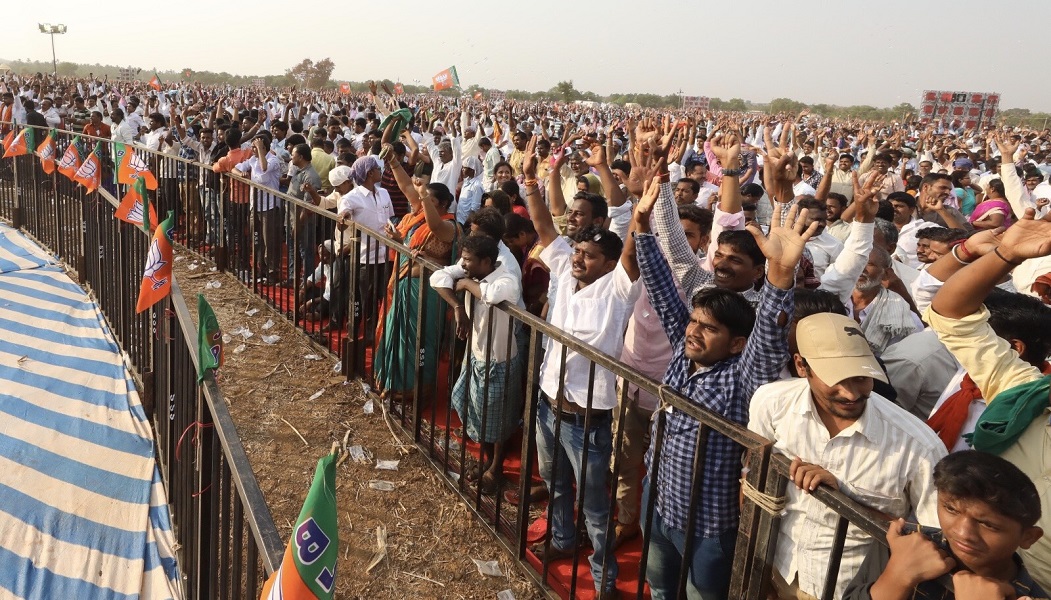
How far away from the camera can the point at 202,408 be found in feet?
8.09

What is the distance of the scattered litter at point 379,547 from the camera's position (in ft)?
12.2

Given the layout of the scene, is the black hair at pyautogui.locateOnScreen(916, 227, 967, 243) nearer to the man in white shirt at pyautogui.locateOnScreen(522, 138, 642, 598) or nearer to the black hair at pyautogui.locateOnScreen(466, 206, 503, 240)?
the man in white shirt at pyautogui.locateOnScreen(522, 138, 642, 598)

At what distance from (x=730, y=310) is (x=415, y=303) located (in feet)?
9.41

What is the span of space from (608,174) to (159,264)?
2947 mm

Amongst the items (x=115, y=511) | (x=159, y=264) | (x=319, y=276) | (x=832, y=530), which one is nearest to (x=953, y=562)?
(x=832, y=530)

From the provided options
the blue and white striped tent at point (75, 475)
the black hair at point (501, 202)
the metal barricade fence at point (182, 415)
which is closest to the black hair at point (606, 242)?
the metal barricade fence at point (182, 415)

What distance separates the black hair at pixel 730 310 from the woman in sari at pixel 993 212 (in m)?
3.07

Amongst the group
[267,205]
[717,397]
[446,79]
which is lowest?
[717,397]

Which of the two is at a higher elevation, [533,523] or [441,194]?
[441,194]

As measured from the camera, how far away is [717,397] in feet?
9.26

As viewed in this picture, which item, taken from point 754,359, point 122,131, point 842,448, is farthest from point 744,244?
point 122,131

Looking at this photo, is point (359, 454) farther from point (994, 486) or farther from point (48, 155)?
point (48, 155)

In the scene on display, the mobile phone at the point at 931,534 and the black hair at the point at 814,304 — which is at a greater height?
the black hair at the point at 814,304

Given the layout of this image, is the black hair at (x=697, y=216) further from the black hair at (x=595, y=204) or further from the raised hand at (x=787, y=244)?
the raised hand at (x=787, y=244)
